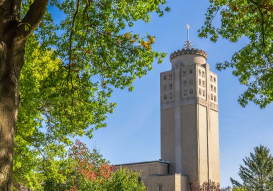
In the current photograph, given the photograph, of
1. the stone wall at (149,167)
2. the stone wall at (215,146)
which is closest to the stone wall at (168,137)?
the stone wall at (149,167)

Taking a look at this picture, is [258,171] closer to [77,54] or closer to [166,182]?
[166,182]

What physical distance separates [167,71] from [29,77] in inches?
2314

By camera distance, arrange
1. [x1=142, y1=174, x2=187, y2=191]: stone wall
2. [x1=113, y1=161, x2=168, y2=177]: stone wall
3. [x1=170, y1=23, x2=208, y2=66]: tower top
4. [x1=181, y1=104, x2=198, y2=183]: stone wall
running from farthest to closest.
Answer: [x1=170, y1=23, x2=208, y2=66]: tower top → [x1=181, y1=104, x2=198, y2=183]: stone wall → [x1=113, y1=161, x2=168, y2=177]: stone wall → [x1=142, y1=174, x2=187, y2=191]: stone wall

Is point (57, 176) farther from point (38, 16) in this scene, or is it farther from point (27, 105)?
point (38, 16)

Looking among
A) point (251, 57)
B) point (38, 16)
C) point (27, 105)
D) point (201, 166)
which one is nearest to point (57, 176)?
→ point (27, 105)

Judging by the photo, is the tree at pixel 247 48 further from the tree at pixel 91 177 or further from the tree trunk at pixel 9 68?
the tree at pixel 91 177

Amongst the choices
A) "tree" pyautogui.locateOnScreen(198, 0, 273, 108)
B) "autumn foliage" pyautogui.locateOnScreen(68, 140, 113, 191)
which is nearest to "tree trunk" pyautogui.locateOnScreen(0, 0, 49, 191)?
"tree" pyautogui.locateOnScreen(198, 0, 273, 108)

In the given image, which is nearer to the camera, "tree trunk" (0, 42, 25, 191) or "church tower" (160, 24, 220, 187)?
"tree trunk" (0, 42, 25, 191)

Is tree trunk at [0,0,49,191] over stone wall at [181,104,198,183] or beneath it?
beneath

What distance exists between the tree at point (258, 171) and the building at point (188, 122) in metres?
5.39

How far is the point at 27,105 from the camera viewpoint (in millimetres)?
15148

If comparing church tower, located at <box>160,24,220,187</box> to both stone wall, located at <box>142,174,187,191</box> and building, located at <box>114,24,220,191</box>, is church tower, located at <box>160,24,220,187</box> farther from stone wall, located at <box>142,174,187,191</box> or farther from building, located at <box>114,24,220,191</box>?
stone wall, located at <box>142,174,187,191</box>

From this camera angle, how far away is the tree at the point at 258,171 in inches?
2492

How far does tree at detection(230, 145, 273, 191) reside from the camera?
63.3 metres
